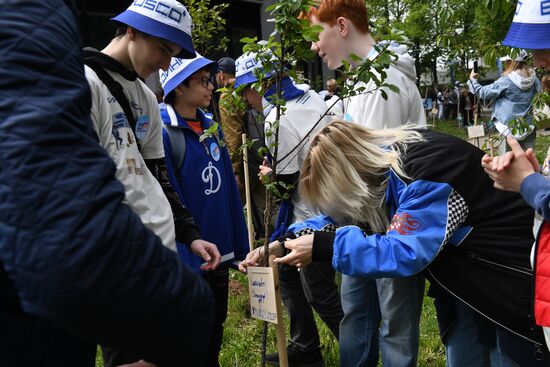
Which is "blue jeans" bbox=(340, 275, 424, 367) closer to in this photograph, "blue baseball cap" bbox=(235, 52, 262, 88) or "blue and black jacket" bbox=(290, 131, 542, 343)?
"blue and black jacket" bbox=(290, 131, 542, 343)

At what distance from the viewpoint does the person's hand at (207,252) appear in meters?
2.38

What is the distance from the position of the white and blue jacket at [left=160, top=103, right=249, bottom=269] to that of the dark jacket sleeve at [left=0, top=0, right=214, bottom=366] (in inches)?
69.8

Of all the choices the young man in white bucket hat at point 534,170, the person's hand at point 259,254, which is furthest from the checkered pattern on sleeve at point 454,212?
the person's hand at point 259,254

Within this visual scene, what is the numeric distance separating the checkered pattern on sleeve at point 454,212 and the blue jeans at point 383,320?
1.76ft

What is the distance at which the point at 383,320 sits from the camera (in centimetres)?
255

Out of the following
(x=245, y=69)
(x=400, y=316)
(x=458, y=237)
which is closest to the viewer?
(x=458, y=237)

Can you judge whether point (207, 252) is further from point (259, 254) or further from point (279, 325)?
point (279, 325)

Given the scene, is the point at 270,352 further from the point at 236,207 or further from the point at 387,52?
the point at 387,52

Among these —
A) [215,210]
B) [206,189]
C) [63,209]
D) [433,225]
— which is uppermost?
[63,209]

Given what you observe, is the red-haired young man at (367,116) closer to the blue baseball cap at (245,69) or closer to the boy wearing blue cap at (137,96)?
the blue baseball cap at (245,69)

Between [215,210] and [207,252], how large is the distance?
0.52 meters

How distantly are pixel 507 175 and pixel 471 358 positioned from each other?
105cm

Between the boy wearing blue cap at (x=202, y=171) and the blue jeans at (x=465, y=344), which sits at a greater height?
the boy wearing blue cap at (x=202, y=171)

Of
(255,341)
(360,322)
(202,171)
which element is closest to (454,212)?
(360,322)
